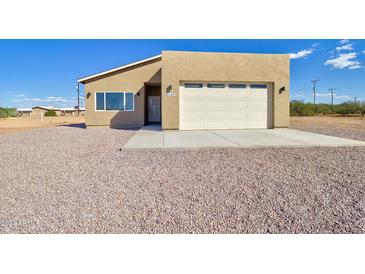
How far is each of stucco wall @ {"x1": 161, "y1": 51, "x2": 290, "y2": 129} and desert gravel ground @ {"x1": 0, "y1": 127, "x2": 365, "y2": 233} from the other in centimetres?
651

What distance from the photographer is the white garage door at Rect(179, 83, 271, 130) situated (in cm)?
1324

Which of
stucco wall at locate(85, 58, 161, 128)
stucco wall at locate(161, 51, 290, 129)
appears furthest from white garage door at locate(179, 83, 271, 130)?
stucco wall at locate(85, 58, 161, 128)

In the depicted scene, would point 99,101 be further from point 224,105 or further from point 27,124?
point 27,124

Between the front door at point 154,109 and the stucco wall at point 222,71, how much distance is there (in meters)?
6.02

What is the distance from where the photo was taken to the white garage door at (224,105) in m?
13.2

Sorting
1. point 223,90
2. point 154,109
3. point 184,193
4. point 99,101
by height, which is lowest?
point 184,193

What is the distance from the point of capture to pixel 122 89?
52.8 feet

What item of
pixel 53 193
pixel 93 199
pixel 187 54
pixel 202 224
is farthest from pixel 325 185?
pixel 187 54

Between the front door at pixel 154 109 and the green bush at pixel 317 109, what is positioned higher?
the green bush at pixel 317 109

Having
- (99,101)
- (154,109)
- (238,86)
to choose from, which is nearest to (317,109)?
(154,109)

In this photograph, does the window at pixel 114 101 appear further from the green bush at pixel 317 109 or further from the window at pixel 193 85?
the green bush at pixel 317 109

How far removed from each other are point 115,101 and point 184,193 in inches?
530

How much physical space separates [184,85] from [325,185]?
9.85 metres

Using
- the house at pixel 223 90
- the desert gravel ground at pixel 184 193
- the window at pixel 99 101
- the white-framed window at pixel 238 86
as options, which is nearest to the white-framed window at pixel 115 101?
the window at pixel 99 101
